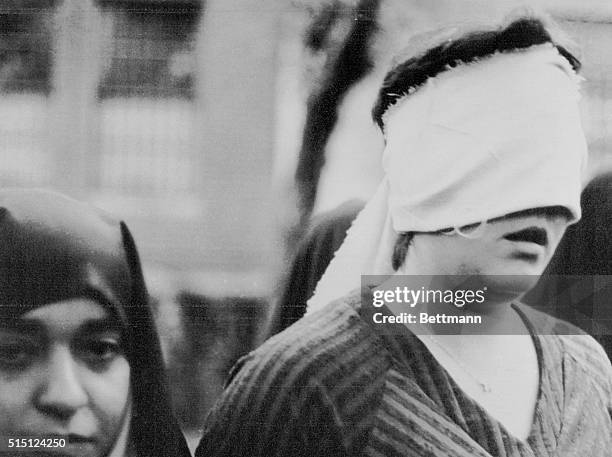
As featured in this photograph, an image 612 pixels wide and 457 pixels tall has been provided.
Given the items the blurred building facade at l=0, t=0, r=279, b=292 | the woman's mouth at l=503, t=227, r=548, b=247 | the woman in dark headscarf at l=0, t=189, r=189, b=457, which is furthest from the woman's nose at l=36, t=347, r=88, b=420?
the woman's mouth at l=503, t=227, r=548, b=247

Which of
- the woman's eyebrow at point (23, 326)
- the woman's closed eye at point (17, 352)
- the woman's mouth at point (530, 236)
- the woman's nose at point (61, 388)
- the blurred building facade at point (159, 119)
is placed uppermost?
the blurred building facade at point (159, 119)

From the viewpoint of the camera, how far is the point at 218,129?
2586mm

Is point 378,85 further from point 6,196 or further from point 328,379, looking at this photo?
point 6,196

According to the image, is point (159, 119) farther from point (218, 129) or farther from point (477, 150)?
point (477, 150)

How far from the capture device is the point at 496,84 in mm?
2477

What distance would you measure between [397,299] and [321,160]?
0.53 m

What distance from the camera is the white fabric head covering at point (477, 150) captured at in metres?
2.44

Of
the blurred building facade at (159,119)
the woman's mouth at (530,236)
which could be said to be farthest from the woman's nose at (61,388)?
the woman's mouth at (530,236)

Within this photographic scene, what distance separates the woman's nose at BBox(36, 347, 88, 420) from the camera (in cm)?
250

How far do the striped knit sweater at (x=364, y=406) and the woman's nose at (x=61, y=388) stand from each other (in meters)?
0.43

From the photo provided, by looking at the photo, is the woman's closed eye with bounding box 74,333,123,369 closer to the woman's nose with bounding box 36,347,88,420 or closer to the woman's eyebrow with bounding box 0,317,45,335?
the woman's nose with bounding box 36,347,88,420

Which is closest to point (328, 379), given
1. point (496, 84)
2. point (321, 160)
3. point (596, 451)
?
point (321, 160)

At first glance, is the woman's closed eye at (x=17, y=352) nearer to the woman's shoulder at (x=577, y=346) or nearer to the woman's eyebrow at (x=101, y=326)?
the woman's eyebrow at (x=101, y=326)

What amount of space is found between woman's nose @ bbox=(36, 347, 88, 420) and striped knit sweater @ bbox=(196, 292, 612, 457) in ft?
1.43
